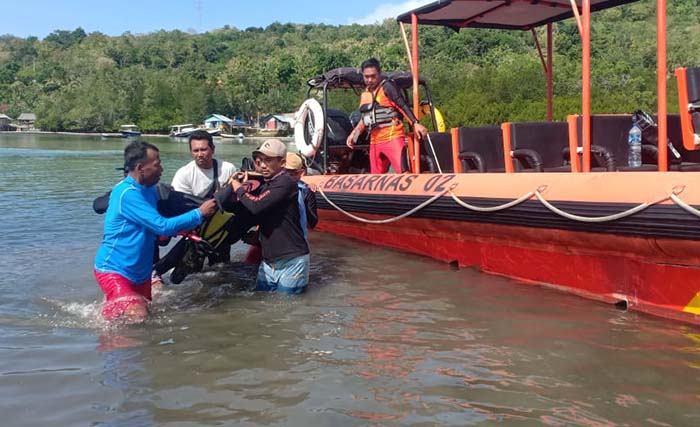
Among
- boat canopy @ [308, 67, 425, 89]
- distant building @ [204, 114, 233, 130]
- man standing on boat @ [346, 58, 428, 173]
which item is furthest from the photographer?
distant building @ [204, 114, 233, 130]

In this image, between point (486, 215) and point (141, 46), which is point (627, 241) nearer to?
point (486, 215)

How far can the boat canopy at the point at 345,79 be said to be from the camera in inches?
356

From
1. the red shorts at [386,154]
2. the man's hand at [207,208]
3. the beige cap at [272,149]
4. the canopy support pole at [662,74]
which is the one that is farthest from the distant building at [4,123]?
the canopy support pole at [662,74]

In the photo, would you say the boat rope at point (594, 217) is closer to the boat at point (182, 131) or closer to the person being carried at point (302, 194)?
the person being carried at point (302, 194)

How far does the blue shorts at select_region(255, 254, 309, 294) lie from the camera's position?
5301 millimetres

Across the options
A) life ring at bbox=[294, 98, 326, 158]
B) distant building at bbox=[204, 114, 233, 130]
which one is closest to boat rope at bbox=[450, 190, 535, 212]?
life ring at bbox=[294, 98, 326, 158]

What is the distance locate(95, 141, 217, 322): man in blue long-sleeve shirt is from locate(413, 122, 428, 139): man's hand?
2.79 meters

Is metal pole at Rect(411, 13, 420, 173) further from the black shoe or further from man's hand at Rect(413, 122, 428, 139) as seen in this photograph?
the black shoe

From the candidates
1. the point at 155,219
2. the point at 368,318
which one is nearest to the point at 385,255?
the point at 368,318

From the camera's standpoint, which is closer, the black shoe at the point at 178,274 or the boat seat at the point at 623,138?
the black shoe at the point at 178,274

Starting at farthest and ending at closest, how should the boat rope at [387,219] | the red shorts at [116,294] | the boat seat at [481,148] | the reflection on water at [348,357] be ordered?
the boat seat at [481,148] → the boat rope at [387,219] → the red shorts at [116,294] → the reflection on water at [348,357]

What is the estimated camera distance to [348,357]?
165 inches

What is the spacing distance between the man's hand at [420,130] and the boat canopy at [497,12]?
1.14 metres

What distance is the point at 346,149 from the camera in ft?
30.7
